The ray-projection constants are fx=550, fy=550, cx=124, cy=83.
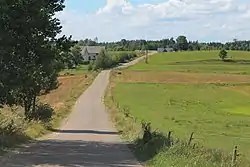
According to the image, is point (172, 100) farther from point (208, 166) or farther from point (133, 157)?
point (208, 166)

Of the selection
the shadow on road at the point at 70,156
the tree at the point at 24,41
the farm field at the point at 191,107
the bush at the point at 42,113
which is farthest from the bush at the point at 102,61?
the shadow on road at the point at 70,156

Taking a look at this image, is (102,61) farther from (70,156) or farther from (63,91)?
(70,156)

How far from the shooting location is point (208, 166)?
1334 cm

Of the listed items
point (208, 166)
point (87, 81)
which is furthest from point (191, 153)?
point (87, 81)

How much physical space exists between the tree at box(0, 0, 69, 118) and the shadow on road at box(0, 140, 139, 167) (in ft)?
8.23

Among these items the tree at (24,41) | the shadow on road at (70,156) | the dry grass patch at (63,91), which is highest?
the tree at (24,41)

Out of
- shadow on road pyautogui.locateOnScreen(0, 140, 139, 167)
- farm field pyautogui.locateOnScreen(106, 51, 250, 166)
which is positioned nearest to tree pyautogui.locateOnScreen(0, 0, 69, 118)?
shadow on road pyautogui.locateOnScreen(0, 140, 139, 167)

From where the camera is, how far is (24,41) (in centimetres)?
2062

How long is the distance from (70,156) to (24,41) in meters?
5.21

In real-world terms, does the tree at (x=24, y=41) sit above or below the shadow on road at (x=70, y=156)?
above

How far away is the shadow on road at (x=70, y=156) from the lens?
51.8 ft

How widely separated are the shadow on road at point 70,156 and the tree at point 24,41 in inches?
98.8

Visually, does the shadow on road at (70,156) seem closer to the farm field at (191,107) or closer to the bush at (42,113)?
the farm field at (191,107)

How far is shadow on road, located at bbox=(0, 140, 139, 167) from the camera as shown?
622 inches
